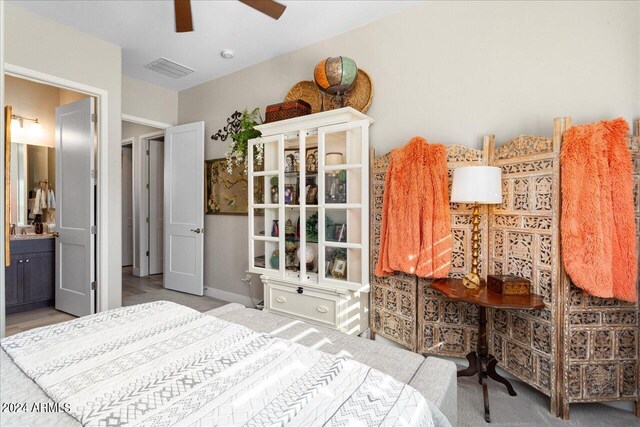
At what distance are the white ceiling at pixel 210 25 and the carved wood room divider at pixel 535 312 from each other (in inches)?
61.2

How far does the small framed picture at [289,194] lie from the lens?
2.93m

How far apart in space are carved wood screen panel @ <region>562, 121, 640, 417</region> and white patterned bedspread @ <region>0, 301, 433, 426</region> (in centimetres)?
155

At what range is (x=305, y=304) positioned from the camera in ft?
9.25

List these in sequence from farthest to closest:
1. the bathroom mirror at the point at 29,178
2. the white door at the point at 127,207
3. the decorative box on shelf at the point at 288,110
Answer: the white door at the point at 127,207
the bathroom mirror at the point at 29,178
the decorative box on shelf at the point at 288,110

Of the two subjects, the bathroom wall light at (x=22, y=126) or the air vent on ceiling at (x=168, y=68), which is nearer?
the air vent on ceiling at (x=168, y=68)

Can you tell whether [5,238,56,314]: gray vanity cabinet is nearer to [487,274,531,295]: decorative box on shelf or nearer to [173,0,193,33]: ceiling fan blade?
[173,0,193,33]: ceiling fan blade

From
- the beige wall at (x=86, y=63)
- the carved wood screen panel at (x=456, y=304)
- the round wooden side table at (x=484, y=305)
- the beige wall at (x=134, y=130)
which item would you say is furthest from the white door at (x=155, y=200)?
the round wooden side table at (x=484, y=305)

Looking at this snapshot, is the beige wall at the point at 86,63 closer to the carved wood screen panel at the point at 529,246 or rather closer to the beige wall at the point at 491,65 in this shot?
the beige wall at the point at 491,65

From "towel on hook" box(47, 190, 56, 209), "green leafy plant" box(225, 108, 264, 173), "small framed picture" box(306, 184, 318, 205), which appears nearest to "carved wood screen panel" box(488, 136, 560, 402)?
"small framed picture" box(306, 184, 318, 205)

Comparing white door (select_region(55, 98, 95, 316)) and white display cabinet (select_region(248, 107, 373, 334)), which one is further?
white door (select_region(55, 98, 95, 316))

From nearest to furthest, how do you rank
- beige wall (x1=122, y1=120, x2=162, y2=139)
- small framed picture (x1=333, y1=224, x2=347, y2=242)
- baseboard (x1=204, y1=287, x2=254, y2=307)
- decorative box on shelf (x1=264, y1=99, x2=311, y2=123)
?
small framed picture (x1=333, y1=224, x2=347, y2=242) < decorative box on shelf (x1=264, y1=99, x2=311, y2=123) < baseboard (x1=204, y1=287, x2=254, y2=307) < beige wall (x1=122, y1=120, x2=162, y2=139)

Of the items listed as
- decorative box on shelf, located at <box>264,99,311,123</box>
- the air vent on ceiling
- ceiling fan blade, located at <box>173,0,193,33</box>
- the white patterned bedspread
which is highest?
the air vent on ceiling

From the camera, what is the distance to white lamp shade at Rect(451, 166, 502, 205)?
1.96 metres

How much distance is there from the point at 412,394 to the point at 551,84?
2217mm
